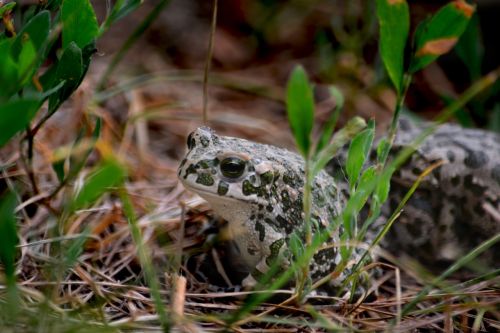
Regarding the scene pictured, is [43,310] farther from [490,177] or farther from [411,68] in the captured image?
[490,177]

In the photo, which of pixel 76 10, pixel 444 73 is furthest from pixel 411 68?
pixel 444 73

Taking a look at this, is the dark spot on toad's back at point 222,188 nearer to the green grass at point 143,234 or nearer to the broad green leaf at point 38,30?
the green grass at point 143,234

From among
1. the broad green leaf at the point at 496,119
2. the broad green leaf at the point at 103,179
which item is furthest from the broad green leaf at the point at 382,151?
the broad green leaf at the point at 496,119

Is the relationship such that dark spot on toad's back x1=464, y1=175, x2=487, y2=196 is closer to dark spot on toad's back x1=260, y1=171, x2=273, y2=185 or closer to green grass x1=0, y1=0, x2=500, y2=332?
green grass x1=0, y1=0, x2=500, y2=332

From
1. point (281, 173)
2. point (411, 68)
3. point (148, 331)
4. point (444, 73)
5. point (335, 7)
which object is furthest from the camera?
point (335, 7)

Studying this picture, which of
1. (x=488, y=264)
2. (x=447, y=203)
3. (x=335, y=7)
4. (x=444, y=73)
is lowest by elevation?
(x=488, y=264)
